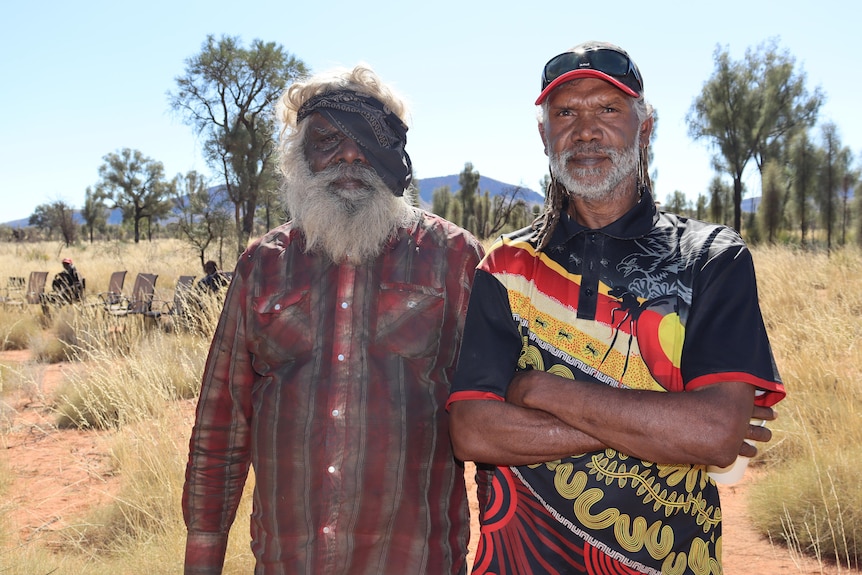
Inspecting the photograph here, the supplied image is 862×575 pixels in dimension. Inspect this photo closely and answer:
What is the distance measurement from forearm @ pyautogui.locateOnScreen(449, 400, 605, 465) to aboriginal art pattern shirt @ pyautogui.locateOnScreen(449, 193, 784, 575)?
0.05 m

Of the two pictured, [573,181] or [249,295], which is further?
[249,295]

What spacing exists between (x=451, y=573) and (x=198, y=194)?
23358mm

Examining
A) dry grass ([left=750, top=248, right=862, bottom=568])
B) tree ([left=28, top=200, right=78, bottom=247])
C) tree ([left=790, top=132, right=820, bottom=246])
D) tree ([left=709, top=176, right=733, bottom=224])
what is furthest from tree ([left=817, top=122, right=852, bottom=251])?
tree ([left=28, top=200, right=78, bottom=247])

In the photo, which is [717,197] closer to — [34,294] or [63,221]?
[34,294]

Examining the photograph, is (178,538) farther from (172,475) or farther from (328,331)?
(328,331)

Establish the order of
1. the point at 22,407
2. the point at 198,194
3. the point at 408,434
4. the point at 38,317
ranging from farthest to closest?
the point at 198,194 → the point at 38,317 → the point at 22,407 → the point at 408,434

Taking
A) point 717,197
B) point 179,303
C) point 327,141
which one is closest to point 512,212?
point 717,197

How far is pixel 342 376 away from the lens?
2051 mm

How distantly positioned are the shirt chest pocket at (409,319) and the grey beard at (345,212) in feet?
0.56

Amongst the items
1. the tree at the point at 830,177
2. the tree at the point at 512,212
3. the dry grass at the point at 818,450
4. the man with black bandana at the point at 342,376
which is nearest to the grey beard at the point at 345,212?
the man with black bandana at the point at 342,376

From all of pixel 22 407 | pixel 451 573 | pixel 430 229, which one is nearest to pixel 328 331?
pixel 430 229

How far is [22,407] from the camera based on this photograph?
8.91 meters

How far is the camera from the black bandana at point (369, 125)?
2.33m

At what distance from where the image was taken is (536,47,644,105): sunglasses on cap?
1.83 metres
